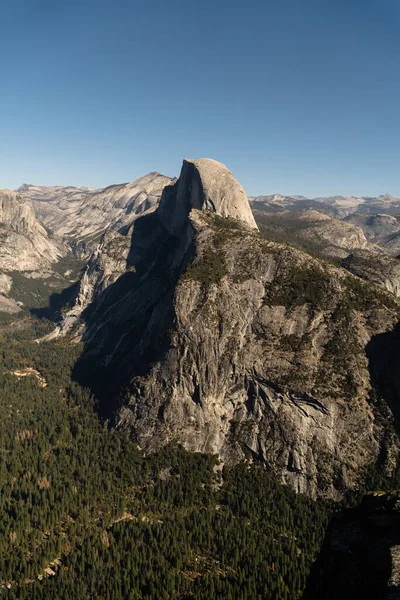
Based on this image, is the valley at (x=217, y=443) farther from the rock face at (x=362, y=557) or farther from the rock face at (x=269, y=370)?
the rock face at (x=362, y=557)

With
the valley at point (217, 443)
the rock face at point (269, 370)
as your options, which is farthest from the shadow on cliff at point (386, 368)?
the rock face at point (269, 370)

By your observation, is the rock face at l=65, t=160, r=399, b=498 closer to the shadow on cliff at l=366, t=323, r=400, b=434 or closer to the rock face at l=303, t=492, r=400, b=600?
the shadow on cliff at l=366, t=323, r=400, b=434

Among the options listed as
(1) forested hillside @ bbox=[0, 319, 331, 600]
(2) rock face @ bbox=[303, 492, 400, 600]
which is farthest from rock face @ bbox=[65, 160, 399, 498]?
(2) rock face @ bbox=[303, 492, 400, 600]

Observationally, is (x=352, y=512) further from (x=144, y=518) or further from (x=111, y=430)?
(x=111, y=430)

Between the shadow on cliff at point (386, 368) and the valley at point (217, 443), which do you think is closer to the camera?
the valley at point (217, 443)

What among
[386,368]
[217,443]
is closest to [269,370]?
[217,443]

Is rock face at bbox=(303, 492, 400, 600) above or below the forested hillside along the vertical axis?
above

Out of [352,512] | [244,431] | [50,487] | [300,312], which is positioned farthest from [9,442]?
[352,512]
